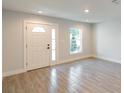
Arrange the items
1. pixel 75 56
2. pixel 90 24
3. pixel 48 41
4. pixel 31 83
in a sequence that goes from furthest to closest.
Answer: pixel 90 24
pixel 75 56
pixel 48 41
pixel 31 83

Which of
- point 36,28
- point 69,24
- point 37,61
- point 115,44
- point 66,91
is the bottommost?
point 66,91

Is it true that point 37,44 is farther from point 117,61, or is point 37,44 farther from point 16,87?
point 117,61

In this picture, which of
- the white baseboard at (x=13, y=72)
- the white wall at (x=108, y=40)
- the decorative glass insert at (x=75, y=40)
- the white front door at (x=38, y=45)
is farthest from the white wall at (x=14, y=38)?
the white wall at (x=108, y=40)

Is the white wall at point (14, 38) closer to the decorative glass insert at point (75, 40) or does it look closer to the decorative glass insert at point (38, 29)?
the decorative glass insert at point (38, 29)

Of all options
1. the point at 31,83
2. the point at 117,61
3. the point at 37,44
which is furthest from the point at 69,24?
the point at 31,83

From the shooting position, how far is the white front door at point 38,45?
175 inches

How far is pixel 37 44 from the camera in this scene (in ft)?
15.3

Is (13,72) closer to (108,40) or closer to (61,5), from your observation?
(61,5)

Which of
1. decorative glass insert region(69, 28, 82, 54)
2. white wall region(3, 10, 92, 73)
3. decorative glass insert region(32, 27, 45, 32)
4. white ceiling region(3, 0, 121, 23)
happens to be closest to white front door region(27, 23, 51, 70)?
decorative glass insert region(32, 27, 45, 32)

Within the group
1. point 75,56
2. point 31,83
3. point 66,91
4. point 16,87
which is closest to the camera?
point 66,91

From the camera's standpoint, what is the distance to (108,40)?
6.26 metres

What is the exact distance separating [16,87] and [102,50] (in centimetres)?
552

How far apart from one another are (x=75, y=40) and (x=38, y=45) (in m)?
2.76

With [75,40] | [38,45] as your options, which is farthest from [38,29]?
[75,40]
